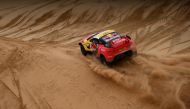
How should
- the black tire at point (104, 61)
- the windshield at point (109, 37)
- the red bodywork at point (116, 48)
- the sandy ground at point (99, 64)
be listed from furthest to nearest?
the windshield at point (109, 37), the black tire at point (104, 61), the red bodywork at point (116, 48), the sandy ground at point (99, 64)

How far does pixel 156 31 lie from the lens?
16.9m

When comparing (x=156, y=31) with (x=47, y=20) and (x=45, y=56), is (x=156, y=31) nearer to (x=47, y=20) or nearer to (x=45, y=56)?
(x=45, y=56)

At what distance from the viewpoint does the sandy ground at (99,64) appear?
10.5m

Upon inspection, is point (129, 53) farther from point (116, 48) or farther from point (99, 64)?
point (99, 64)

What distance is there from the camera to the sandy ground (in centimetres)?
1048

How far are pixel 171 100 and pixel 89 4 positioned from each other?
14452 millimetres

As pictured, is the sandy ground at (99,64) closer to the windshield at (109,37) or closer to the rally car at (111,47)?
the rally car at (111,47)

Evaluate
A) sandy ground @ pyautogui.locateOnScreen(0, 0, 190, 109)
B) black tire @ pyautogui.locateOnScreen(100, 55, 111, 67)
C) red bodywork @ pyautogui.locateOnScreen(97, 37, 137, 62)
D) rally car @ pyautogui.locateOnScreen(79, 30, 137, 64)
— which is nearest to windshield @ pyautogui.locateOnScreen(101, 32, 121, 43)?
rally car @ pyautogui.locateOnScreen(79, 30, 137, 64)

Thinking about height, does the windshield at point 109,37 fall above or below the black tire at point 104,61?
above

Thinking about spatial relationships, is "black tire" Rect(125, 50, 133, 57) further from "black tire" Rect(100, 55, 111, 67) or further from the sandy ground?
"black tire" Rect(100, 55, 111, 67)

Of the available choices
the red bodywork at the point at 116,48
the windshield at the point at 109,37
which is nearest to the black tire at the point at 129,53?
the red bodywork at the point at 116,48

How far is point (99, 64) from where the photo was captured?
1220 centimetres

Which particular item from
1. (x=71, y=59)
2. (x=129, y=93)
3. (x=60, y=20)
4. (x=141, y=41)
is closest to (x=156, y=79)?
(x=129, y=93)

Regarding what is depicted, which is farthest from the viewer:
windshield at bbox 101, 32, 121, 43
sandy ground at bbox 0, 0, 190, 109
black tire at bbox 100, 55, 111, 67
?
windshield at bbox 101, 32, 121, 43
